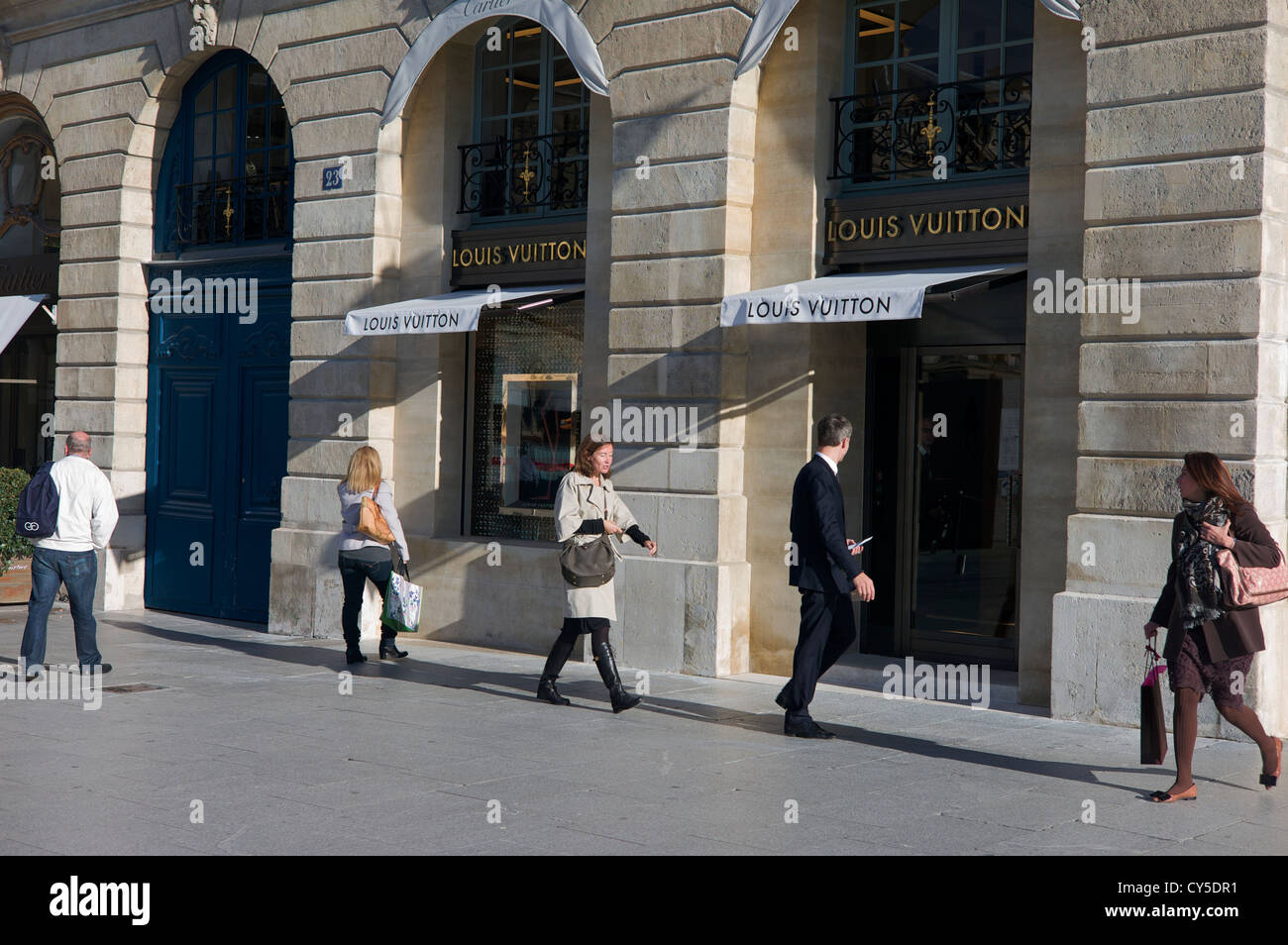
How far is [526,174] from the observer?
42.9 ft

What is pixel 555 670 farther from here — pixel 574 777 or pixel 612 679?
pixel 574 777

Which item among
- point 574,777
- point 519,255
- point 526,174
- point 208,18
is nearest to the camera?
point 574,777

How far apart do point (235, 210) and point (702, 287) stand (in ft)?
20.6

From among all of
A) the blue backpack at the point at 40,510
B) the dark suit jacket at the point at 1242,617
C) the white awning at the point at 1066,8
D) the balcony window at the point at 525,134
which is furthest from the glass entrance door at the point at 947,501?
the blue backpack at the point at 40,510

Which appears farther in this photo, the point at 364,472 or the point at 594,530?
the point at 364,472

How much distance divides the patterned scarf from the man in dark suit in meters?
1.94

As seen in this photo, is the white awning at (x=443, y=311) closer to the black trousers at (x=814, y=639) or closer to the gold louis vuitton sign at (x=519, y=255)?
the gold louis vuitton sign at (x=519, y=255)

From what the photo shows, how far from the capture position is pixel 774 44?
443 inches

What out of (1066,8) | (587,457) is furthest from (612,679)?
(1066,8)
